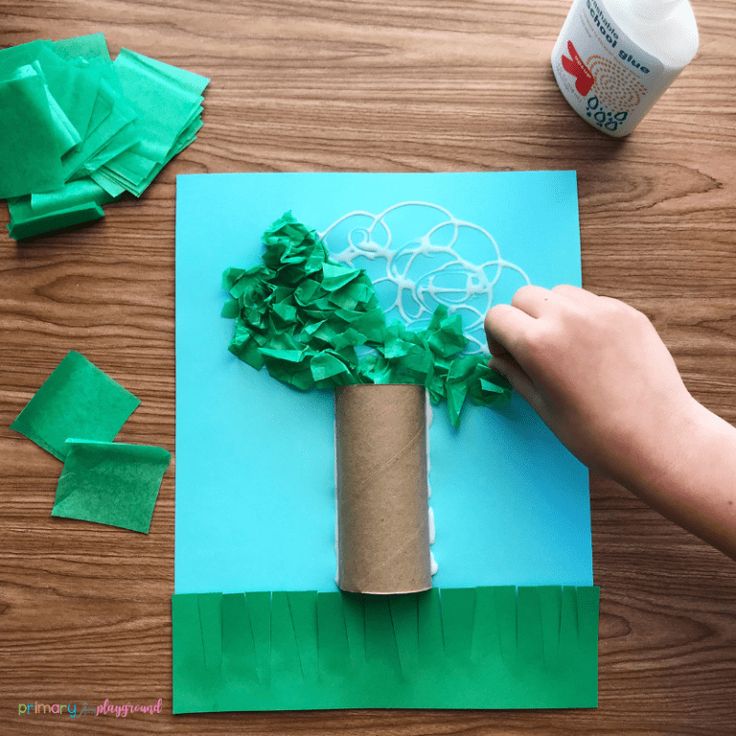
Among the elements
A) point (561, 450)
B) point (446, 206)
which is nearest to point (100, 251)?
point (446, 206)

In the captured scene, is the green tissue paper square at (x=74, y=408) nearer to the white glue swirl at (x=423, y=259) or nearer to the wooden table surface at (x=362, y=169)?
the wooden table surface at (x=362, y=169)

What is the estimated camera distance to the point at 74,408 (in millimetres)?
718

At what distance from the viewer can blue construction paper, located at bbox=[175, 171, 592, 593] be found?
2.33 ft

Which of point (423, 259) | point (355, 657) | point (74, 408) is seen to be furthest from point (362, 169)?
point (355, 657)

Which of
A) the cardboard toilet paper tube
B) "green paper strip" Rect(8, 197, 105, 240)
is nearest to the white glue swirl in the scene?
the cardboard toilet paper tube

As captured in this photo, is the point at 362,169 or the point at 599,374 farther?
the point at 362,169

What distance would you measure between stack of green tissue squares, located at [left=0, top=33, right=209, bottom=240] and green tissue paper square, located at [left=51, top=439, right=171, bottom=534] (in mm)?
215

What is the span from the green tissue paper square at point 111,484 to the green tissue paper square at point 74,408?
0.01 metres

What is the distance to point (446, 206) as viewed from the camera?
0.74m

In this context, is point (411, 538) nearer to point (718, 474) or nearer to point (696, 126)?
point (718, 474)

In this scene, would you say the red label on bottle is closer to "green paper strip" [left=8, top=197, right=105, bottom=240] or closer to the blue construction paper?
the blue construction paper

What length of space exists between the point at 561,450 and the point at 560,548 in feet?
0.30

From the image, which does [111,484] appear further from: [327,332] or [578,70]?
[578,70]

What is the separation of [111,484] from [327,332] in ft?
0.79
